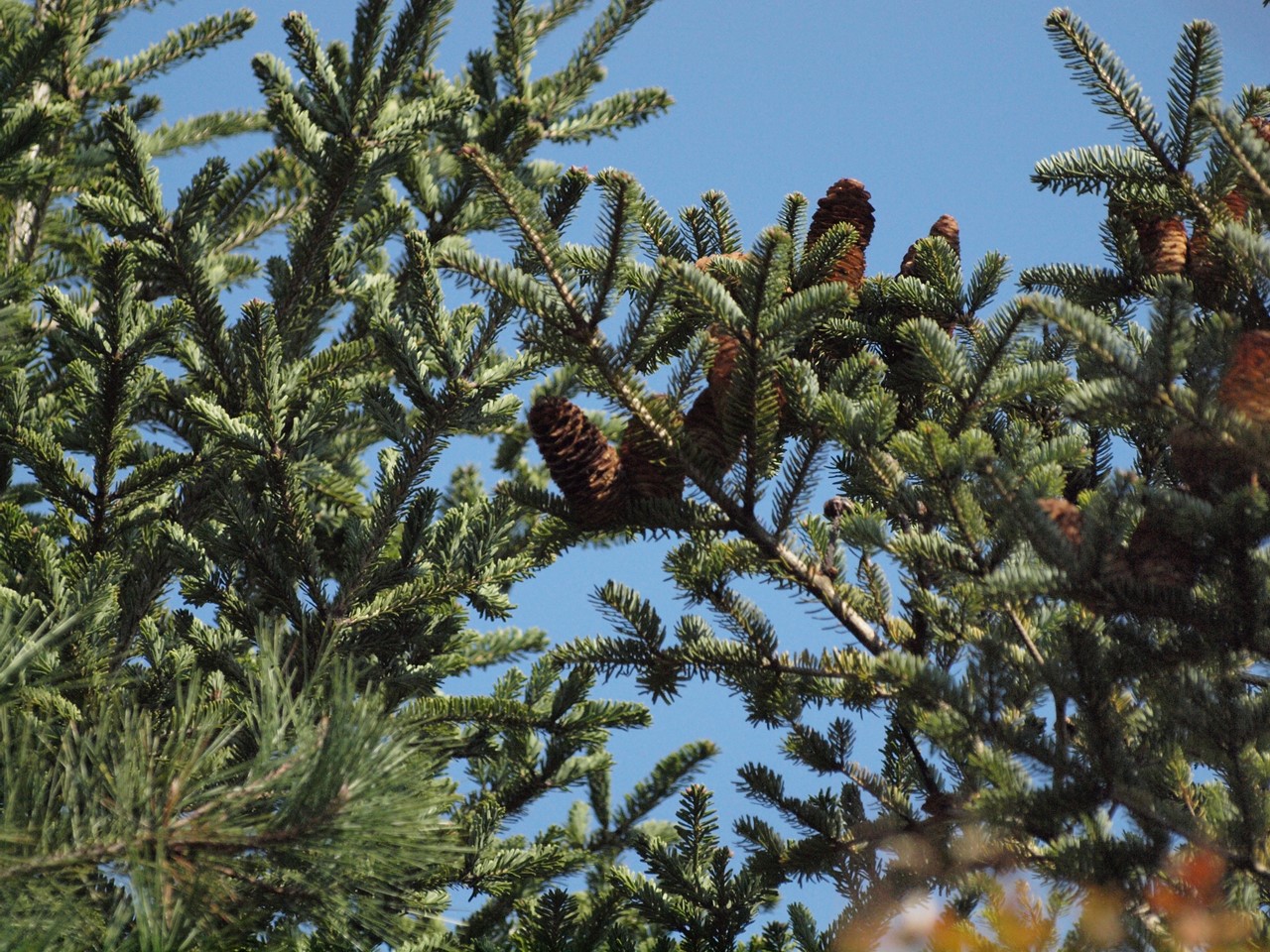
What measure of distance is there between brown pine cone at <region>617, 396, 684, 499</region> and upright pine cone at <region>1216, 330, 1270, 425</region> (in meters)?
1.00

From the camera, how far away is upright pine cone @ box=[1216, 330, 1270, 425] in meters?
1.87

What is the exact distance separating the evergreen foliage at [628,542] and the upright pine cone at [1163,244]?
0.4 inches

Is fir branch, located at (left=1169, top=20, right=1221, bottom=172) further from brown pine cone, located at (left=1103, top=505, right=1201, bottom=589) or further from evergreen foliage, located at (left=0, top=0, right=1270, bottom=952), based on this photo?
brown pine cone, located at (left=1103, top=505, right=1201, bottom=589)

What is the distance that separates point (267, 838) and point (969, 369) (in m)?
1.69

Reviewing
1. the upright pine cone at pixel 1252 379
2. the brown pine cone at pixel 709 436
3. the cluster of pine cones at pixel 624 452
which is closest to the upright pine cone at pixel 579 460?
the cluster of pine cones at pixel 624 452

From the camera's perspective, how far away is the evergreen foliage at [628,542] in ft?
6.25

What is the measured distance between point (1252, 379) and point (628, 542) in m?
1.53

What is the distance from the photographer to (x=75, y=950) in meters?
1.81

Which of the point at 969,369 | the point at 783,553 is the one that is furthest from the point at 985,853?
the point at 969,369

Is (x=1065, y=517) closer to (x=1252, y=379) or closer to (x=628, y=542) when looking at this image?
(x=1252, y=379)

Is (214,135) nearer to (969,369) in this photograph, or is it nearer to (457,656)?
(457,656)

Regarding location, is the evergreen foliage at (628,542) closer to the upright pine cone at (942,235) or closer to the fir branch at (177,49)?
the upright pine cone at (942,235)

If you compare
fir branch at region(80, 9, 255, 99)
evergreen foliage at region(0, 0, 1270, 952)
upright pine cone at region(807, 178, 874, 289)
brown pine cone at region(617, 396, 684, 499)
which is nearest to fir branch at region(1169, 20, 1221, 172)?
evergreen foliage at region(0, 0, 1270, 952)

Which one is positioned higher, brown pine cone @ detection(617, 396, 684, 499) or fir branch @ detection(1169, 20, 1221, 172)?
fir branch @ detection(1169, 20, 1221, 172)
